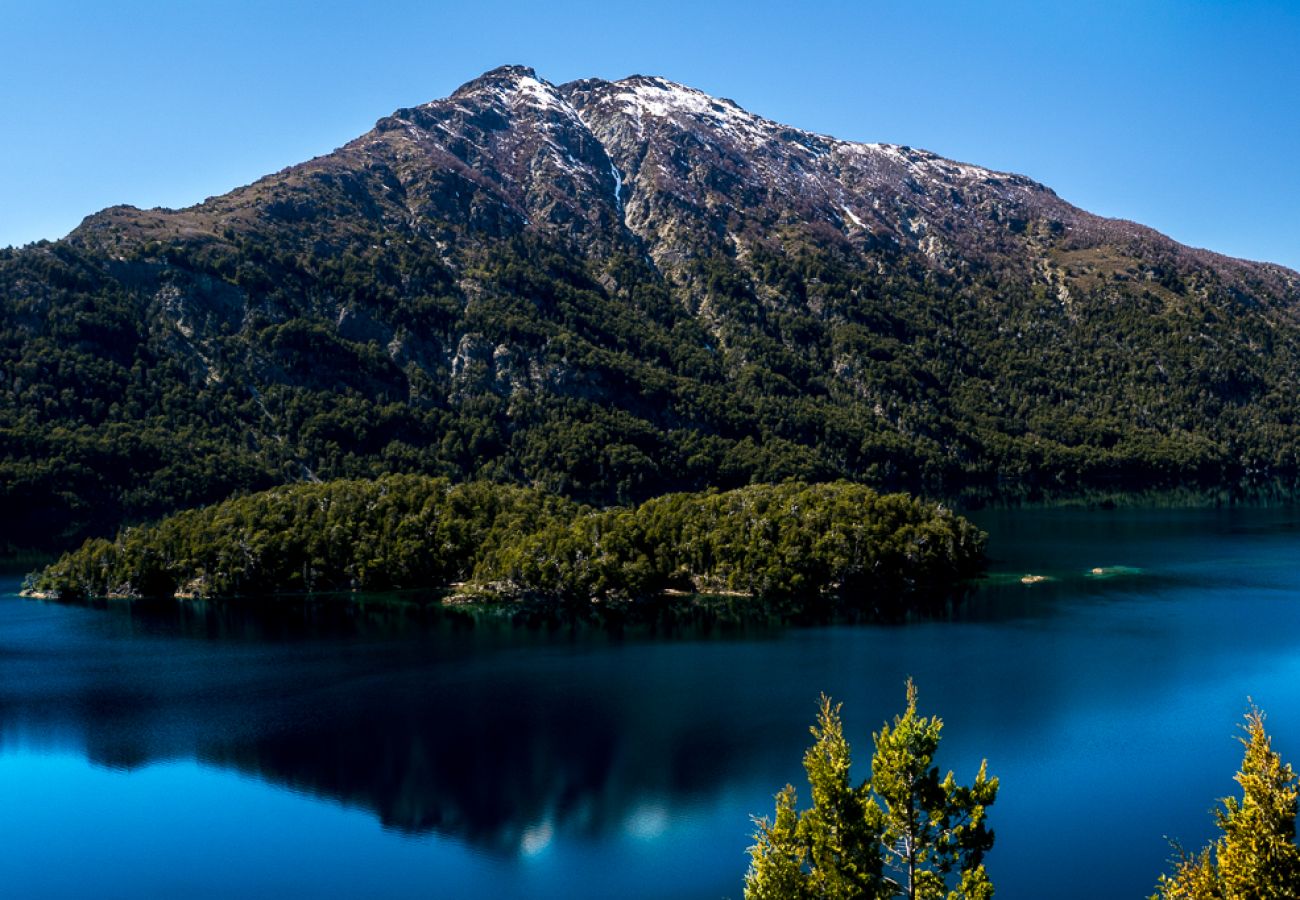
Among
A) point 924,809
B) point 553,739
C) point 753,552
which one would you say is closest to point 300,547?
point 753,552

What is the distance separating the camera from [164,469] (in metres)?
200

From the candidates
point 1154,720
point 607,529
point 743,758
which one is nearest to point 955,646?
point 1154,720

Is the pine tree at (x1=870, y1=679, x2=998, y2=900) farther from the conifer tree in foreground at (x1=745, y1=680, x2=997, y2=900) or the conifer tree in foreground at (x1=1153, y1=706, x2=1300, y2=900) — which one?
the conifer tree in foreground at (x1=1153, y1=706, x2=1300, y2=900)

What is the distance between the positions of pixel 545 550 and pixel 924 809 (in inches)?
3976

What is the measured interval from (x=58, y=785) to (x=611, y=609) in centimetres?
6763

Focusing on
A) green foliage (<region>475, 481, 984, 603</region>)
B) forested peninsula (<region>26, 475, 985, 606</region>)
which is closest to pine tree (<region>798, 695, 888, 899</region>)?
forested peninsula (<region>26, 475, 985, 606</region>)

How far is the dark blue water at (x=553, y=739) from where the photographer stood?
5544 centimetres

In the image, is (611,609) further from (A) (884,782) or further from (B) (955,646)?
(A) (884,782)

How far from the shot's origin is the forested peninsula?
13225cm

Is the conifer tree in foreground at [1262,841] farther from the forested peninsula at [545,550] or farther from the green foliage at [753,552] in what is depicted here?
the green foliage at [753,552]

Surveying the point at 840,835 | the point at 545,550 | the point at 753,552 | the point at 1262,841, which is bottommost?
the point at 840,835

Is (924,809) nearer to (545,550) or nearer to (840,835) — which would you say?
(840,835)

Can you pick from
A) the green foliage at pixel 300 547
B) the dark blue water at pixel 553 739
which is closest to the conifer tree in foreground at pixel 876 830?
the dark blue water at pixel 553 739

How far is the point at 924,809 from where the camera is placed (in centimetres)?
3706
